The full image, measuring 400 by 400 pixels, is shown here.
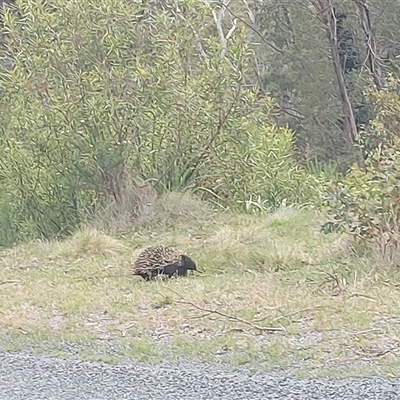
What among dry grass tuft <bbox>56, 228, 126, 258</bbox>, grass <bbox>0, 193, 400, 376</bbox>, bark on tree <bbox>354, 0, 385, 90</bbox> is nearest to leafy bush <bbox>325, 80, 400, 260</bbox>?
grass <bbox>0, 193, 400, 376</bbox>

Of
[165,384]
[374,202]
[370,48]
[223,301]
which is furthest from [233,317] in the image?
[370,48]

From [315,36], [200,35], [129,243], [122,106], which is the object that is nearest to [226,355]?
[129,243]

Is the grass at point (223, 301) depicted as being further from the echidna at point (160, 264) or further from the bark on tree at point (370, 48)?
the bark on tree at point (370, 48)

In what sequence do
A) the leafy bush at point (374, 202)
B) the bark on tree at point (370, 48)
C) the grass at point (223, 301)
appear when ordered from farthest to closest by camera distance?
1. the bark on tree at point (370, 48)
2. the leafy bush at point (374, 202)
3. the grass at point (223, 301)

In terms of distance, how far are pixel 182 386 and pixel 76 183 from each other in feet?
25.3

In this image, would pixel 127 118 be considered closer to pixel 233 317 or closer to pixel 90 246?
pixel 90 246

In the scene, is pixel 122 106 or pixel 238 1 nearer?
pixel 122 106

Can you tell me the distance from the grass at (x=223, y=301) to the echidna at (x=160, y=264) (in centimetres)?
18

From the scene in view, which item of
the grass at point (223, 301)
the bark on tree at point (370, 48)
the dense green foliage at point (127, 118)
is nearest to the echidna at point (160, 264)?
the grass at point (223, 301)

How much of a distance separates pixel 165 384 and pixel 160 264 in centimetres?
378

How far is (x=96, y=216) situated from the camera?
12.9 meters

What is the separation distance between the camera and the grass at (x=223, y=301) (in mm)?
6465

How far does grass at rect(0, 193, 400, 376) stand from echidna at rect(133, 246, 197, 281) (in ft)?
0.61

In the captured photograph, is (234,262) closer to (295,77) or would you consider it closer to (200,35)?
(200,35)
